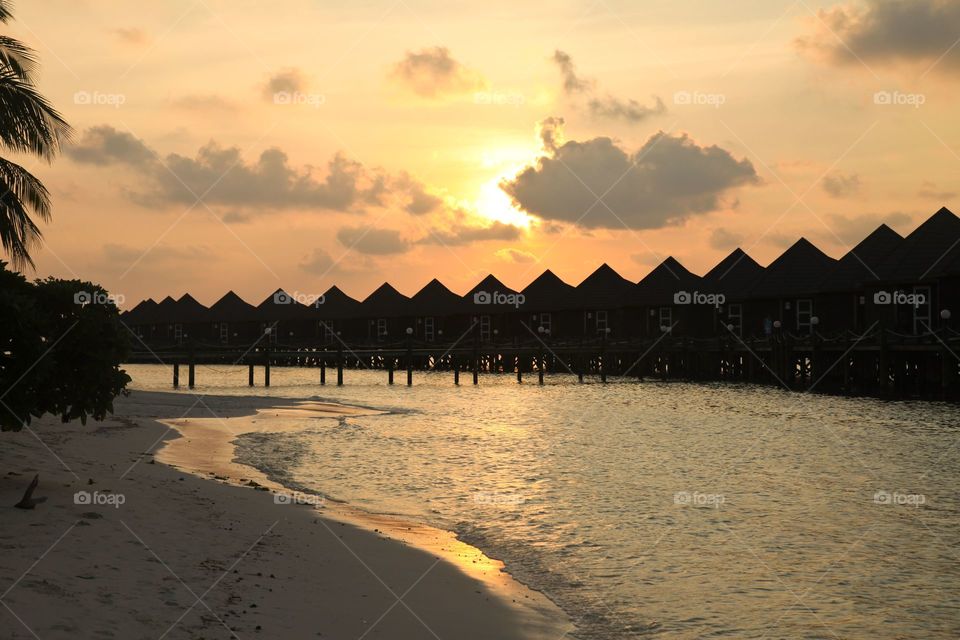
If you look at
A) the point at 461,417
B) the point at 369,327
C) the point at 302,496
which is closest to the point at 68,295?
the point at 302,496

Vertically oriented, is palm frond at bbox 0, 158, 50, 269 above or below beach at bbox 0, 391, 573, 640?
above

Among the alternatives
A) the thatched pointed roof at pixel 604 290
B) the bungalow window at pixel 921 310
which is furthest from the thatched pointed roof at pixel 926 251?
the thatched pointed roof at pixel 604 290

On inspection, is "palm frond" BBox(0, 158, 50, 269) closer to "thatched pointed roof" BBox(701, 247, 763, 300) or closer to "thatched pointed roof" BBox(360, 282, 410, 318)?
"thatched pointed roof" BBox(701, 247, 763, 300)

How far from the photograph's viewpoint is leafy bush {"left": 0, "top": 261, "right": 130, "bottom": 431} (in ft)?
35.4

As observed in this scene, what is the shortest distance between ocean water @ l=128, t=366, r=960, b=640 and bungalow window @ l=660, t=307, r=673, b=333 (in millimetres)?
27222

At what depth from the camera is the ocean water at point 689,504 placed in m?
9.66

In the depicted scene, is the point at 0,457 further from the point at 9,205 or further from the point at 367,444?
the point at 367,444

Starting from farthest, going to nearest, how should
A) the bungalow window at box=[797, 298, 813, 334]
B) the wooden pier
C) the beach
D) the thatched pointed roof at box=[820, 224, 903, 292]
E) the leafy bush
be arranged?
1. the bungalow window at box=[797, 298, 813, 334]
2. the thatched pointed roof at box=[820, 224, 903, 292]
3. the wooden pier
4. the leafy bush
5. the beach

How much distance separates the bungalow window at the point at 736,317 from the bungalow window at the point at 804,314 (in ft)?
19.0

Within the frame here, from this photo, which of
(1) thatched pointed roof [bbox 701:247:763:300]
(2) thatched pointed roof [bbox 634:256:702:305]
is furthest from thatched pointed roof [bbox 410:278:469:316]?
(1) thatched pointed roof [bbox 701:247:763:300]

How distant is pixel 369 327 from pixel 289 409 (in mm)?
50270

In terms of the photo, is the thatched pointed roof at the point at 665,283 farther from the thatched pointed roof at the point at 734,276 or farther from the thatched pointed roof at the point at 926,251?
the thatched pointed roof at the point at 926,251

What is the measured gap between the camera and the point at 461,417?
34.0 meters

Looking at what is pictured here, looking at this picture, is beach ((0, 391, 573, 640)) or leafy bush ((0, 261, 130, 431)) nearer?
beach ((0, 391, 573, 640))
